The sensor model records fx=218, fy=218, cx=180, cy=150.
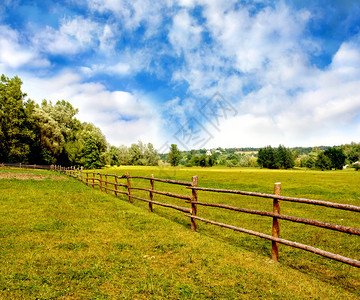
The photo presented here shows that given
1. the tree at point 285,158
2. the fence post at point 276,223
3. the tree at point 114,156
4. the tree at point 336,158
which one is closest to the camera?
the fence post at point 276,223

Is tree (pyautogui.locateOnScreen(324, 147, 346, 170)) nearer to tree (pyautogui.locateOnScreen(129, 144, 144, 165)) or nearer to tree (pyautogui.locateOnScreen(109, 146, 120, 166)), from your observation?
tree (pyautogui.locateOnScreen(129, 144, 144, 165))

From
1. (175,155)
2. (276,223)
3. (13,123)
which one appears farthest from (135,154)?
(276,223)

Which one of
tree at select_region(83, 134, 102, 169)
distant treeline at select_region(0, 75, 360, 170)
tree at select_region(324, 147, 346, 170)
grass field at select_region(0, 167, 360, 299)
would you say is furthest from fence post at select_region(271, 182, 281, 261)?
tree at select_region(324, 147, 346, 170)

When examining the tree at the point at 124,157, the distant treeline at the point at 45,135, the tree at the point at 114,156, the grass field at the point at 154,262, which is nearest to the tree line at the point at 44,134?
the distant treeline at the point at 45,135

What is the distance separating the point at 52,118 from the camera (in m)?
52.7

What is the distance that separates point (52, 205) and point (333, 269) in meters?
11.0

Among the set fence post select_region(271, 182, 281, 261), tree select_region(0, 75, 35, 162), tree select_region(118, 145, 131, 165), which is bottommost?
fence post select_region(271, 182, 281, 261)

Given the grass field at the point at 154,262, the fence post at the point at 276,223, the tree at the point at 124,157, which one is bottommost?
the grass field at the point at 154,262

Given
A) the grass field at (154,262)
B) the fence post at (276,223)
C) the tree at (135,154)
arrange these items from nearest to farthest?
the grass field at (154,262)
the fence post at (276,223)
the tree at (135,154)

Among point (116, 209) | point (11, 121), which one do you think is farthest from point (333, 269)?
point (11, 121)

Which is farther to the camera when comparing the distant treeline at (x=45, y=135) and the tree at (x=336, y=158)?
the tree at (x=336, y=158)

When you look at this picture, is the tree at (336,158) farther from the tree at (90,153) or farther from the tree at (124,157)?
the tree at (90,153)

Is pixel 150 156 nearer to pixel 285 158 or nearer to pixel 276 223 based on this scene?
pixel 285 158

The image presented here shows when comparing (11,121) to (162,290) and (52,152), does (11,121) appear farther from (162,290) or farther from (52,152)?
(162,290)
